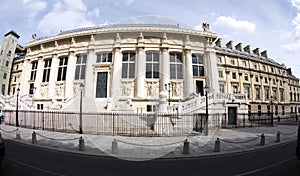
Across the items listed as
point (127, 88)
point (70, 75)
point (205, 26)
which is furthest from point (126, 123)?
point (205, 26)

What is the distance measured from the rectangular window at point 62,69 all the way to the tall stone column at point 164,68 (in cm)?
2002

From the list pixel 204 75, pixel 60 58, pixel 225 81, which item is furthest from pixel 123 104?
pixel 225 81

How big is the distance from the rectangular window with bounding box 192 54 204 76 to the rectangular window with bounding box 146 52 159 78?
25.1 ft

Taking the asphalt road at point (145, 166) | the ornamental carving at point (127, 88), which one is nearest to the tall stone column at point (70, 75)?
the ornamental carving at point (127, 88)

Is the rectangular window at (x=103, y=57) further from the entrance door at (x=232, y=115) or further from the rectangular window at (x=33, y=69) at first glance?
the entrance door at (x=232, y=115)

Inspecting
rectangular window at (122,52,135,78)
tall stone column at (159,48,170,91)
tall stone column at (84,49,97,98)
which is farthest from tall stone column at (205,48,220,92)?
tall stone column at (84,49,97,98)

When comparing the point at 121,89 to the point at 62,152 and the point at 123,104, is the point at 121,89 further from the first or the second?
the point at 62,152

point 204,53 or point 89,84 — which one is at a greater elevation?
point 204,53

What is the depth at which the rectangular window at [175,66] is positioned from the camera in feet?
94.0

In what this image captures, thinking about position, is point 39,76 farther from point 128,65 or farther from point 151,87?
point 151,87

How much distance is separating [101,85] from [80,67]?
19.9ft

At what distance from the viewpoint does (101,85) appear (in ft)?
93.0

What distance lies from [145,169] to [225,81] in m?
38.6

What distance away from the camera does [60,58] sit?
108ft
